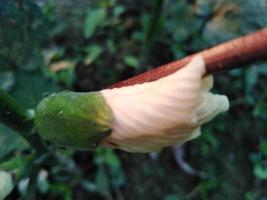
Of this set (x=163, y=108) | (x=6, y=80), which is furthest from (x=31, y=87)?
(x=163, y=108)

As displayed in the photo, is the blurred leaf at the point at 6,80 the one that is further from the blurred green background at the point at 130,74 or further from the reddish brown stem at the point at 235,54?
the reddish brown stem at the point at 235,54

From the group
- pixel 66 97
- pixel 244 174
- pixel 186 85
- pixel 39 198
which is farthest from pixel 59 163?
pixel 186 85

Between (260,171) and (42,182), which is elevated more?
(260,171)

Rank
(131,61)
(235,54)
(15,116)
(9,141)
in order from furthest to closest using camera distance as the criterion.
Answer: (131,61)
(9,141)
(15,116)
(235,54)

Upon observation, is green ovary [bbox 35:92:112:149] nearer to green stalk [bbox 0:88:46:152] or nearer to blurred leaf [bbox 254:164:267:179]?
green stalk [bbox 0:88:46:152]

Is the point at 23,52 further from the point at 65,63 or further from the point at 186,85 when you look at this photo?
A: the point at 186,85

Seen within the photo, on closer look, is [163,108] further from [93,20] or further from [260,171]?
[93,20]

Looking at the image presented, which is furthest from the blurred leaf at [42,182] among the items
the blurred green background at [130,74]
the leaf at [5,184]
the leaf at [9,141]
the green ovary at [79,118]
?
the green ovary at [79,118]
